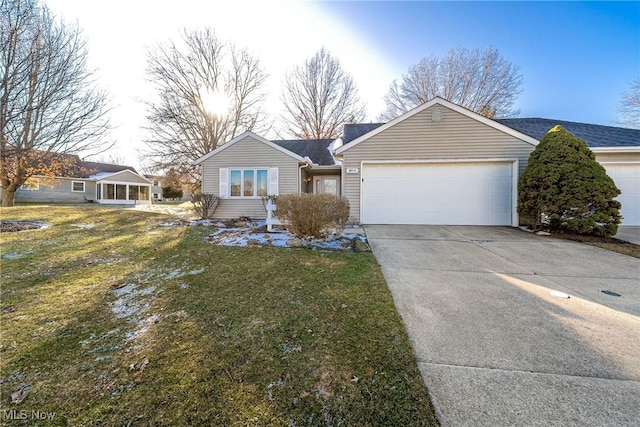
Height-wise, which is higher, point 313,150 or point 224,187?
point 313,150

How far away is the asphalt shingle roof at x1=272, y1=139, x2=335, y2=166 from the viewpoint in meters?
13.3

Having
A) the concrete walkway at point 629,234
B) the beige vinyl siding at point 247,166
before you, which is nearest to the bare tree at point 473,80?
the concrete walkway at point 629,234

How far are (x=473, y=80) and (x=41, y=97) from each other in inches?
1115

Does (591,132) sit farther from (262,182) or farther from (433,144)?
(262,182)

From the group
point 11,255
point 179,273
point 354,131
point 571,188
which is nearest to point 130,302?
point 179,273

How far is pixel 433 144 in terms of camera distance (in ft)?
29.7

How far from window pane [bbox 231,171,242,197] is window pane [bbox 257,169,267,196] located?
0.89 meters

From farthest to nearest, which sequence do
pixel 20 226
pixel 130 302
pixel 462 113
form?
pixel 462 113 < pixel 20 226 < pixel 130 302

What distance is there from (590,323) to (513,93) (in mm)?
24921

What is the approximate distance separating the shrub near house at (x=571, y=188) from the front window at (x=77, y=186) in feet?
110

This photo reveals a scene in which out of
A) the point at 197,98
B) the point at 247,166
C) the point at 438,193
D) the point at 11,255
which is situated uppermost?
the point at 197,98

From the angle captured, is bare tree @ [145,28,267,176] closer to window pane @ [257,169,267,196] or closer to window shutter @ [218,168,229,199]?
window shutter @ [218,168,229,199]

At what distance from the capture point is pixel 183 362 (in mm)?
2043

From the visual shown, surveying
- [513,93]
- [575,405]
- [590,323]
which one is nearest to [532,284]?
[590,323]
